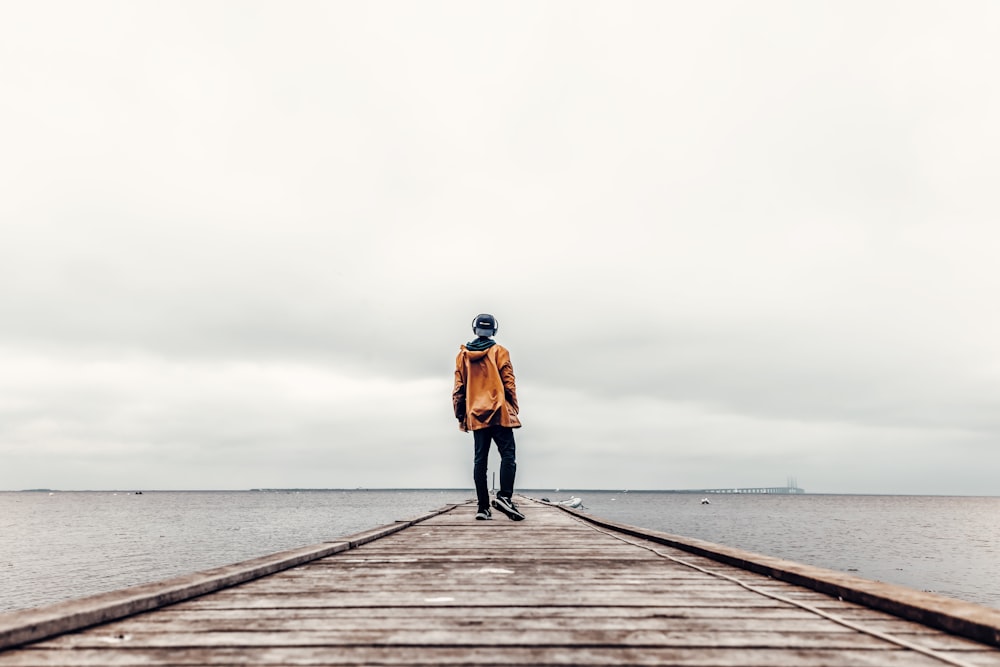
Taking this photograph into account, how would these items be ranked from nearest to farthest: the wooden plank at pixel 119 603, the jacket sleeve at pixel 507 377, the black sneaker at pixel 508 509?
the wooden plank at pixel 119 603, the jacket sleeve at pixel 507 377, the black sneaker at pixel 508 509

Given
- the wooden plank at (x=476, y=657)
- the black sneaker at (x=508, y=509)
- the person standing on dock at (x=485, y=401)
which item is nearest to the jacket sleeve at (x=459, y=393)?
the person standing on dock at (x=485, y=401)

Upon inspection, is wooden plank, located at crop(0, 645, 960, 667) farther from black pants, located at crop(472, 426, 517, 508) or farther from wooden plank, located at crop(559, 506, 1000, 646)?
black pants, located at crop(472, 426, 517, 508)

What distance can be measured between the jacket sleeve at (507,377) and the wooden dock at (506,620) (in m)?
4.29

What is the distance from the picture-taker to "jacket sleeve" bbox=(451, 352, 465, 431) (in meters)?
8.84

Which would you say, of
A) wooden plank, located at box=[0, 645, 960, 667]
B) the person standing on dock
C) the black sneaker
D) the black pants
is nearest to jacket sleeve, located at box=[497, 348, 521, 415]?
the person standing on dock

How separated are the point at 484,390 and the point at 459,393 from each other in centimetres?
51

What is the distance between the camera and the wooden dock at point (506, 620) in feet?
7.40

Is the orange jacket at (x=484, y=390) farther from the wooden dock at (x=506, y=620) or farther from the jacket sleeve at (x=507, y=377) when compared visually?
the wooden dock at (x=506, y=620)

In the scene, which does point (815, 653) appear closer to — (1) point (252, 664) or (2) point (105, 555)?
(1) point (252, 664)

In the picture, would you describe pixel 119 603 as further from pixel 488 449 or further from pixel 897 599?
pixel 488 449

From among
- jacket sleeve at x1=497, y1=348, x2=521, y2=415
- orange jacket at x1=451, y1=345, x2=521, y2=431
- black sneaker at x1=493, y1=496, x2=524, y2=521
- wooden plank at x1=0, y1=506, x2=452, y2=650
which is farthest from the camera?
black sneaker at x1=493, y1=496, x2=524, y2=521

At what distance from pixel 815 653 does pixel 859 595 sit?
1144mm

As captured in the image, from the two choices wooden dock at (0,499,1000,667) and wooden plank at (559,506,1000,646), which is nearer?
wooden dock at (0,499,1000,667)

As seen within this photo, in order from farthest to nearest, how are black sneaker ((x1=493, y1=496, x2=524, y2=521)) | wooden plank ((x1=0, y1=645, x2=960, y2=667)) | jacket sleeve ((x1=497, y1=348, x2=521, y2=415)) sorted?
black sneaker ((x1=493, y1=496, x2=524, y2=521))
jacket sleeve ((x1=497, y1=348, x2=521, y2=415))
wooden plank ((x1=0, y1=645, x2=960, y2=667))
